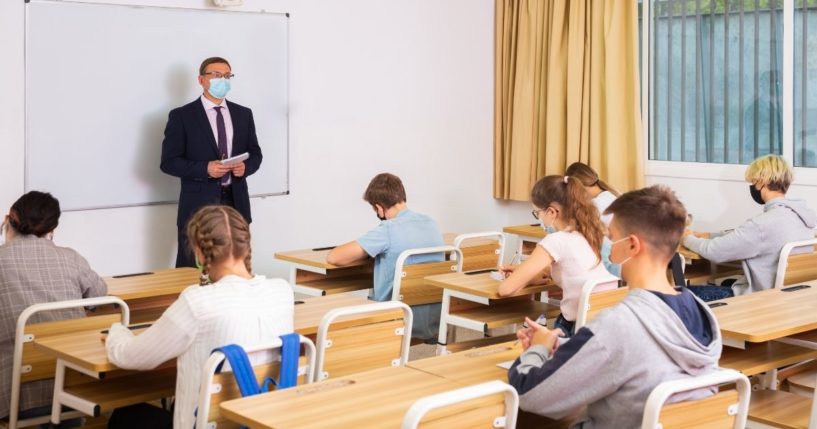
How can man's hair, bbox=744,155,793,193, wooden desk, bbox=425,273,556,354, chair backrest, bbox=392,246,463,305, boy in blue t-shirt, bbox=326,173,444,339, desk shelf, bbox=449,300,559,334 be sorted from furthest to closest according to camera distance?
man's hair, bbox=744,155,793,193 → boy in blue t-shirt, bbox=326,173,444,339 → chair backrest, bbox=392,246,463,305 → desk shelf, bbox=449,300,559,334 → wooden desk, bbox=425,273,556,354

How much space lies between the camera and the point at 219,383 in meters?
Result: 2.71

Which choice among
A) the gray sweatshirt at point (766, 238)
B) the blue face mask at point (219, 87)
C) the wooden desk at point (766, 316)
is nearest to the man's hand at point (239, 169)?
the blue face mask at point (219, 87)

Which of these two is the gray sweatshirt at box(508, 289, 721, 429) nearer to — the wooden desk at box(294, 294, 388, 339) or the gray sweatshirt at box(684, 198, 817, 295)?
the wooden desk at box(294, 294, 388, 339)

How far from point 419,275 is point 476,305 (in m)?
0.30

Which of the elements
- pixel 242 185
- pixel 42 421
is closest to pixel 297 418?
pixel 42 421

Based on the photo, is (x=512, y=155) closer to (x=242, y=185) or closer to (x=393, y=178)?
(x=242, y=185)

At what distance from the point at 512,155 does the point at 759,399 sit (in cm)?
458

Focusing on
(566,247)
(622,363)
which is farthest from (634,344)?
(566,247)

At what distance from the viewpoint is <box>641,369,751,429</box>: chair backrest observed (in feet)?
7.48

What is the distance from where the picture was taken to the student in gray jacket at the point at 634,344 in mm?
2385

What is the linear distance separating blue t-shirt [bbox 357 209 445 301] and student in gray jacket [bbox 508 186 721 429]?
2.29 meters

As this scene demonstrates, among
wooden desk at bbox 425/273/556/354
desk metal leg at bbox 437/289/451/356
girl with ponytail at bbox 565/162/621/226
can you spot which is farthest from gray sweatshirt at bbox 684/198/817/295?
desk metal leg at bbox 437/289/451/356

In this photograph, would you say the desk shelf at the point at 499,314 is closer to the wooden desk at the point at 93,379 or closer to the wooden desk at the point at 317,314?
the wooden desk at the point at 317,314

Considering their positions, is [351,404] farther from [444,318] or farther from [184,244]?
[184,244]
